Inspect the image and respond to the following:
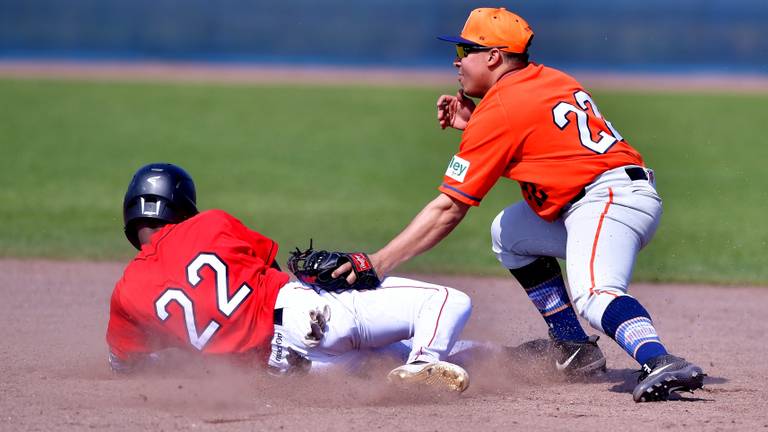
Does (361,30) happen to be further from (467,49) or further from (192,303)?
(192,303)

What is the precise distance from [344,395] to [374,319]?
33cm

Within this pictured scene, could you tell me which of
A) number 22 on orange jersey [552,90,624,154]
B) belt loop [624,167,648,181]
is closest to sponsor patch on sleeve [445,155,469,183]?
number 22 on orange jersey [552,90,624,154]

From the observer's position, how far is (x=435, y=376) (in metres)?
4.06

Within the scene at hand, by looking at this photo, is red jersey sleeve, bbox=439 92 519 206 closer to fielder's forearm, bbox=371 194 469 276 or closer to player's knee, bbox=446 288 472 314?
fielder's forearm, bbox=371 194 469 276

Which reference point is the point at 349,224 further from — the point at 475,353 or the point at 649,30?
the point at 649,30

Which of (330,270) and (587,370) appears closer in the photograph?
(330,270)

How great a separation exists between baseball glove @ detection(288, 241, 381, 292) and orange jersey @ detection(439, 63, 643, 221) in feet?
1.63

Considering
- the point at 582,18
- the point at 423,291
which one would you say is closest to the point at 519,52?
the point at 423,291

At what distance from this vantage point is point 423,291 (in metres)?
4.24

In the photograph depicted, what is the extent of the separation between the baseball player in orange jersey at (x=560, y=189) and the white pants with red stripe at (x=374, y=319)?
5.7 inches

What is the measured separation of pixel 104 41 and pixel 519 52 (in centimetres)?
2662

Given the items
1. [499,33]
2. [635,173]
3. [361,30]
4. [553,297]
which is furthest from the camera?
[361,30]

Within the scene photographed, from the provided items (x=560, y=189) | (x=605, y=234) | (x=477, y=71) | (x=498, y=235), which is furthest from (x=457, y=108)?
(x=605, y=234)

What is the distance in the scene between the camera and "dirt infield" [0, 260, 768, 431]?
12.6 feet
